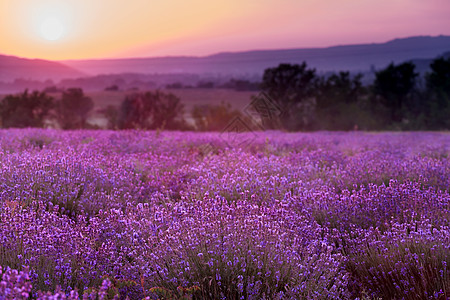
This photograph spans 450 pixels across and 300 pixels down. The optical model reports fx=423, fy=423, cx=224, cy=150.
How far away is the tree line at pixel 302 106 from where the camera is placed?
23.6 meters

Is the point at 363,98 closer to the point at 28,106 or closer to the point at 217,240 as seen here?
the point at 28,106

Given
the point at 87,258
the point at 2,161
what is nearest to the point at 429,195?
the point at 87,258

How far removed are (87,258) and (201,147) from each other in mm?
5569

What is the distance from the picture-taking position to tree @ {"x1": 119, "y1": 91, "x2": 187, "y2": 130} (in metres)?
23.3

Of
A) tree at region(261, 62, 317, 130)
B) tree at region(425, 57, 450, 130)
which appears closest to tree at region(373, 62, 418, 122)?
tree at region(425, 57, 450, 130)

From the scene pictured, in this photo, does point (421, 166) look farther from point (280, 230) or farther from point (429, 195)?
point (280, 230)

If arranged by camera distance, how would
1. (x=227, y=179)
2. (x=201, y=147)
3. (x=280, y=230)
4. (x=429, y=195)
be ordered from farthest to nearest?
(x=201, y=147) → (x=227, y=179) → (x=429, y=195) → (x=280, y=230)

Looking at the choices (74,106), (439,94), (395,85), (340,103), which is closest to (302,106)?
(340,103)

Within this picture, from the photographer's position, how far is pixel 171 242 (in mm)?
2850

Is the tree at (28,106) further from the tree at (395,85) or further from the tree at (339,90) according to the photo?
the tree at (395,85)

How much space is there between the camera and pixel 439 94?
108 feet

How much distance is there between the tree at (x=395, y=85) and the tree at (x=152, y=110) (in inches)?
741

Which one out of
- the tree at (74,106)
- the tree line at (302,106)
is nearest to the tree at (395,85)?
the tree line at (302,106)

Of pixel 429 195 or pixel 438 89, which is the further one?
pixel 438 89
